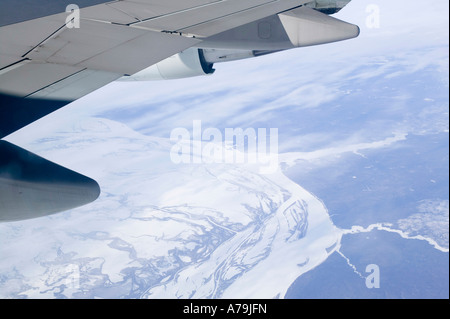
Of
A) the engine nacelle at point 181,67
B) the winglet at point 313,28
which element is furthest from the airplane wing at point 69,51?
the engine nacelle at point 181,67

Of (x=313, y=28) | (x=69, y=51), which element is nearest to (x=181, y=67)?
(x=313, y=28)

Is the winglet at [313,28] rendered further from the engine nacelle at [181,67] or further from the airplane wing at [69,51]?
the engine nacelle at [181,67]

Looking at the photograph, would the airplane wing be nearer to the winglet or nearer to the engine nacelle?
the winglet

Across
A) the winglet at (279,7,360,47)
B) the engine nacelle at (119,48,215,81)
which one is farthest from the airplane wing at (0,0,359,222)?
the engine nacelle at (119,48,215,81)

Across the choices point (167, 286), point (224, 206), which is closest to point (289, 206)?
point (224, 206)

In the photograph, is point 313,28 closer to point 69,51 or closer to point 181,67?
point 181,67

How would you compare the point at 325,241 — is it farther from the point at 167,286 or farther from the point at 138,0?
the point at 138,0
